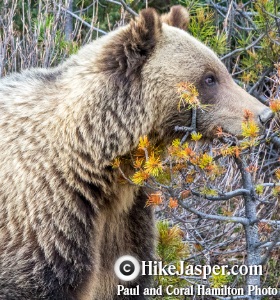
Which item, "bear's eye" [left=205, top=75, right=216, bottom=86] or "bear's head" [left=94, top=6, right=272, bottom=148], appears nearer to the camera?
"bear's head" [left=94, top=6, right=272, bottom=148]

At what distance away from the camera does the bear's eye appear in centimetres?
445

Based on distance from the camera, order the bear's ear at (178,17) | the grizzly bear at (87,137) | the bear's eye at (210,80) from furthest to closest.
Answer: the bear's ear at (178,17), the bear's eye at (210,80), the grizzly bear at (87,137)

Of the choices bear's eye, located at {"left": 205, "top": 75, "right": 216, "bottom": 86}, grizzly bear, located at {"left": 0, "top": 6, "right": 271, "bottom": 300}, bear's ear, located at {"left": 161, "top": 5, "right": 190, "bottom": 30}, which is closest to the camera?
grizzly bear, located at {"left": 0, "top": 6, "right": 271, "bottom": 300}

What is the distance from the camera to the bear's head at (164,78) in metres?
4.32

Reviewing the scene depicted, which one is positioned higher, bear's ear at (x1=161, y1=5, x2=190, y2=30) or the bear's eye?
bear's ear at (x1=161, y1=5, x2=190, y2=30)

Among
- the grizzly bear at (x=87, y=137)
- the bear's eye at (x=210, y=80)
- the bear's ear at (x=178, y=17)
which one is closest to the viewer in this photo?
the grizzly bear at (x=87, y=137)

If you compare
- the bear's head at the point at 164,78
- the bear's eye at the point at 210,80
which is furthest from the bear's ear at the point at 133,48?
the bear's eye at the point at 210,80

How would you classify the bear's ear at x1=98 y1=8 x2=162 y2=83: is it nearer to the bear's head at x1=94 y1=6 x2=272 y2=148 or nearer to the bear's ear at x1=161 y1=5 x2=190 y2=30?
the bear's head at x1=94 y1=6 x2=272 y2=148

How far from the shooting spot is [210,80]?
446cm

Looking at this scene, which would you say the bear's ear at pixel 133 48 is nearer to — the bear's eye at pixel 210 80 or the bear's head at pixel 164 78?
the bear's head at pixel 164 78

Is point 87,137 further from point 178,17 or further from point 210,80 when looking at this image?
point 178,17

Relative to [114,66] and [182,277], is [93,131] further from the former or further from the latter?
[182,277]

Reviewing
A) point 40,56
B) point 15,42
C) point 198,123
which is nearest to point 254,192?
point 198,123

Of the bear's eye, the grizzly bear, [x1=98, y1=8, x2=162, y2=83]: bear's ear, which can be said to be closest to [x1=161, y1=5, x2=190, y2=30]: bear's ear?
the grizzly bear
